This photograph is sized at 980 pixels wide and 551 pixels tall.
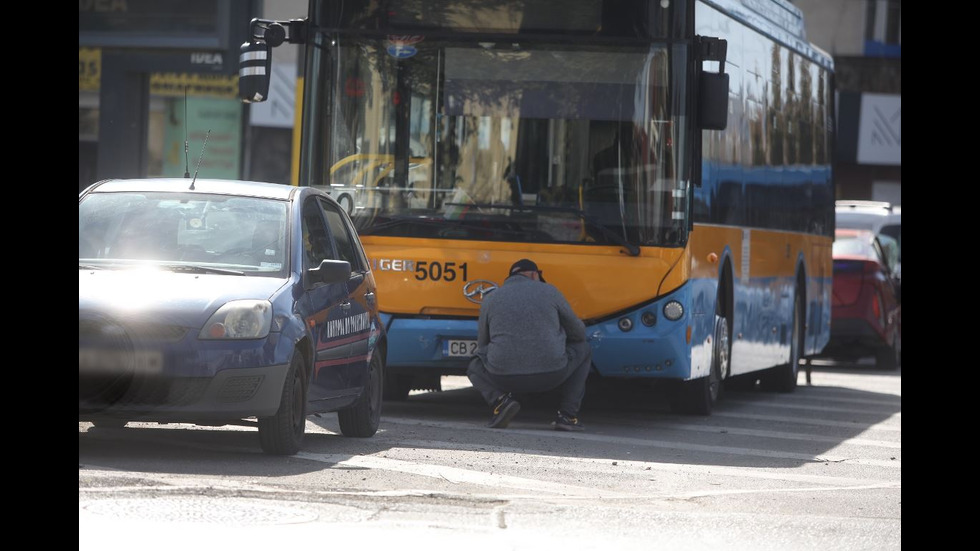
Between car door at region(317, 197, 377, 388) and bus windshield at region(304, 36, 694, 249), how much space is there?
1628 mm

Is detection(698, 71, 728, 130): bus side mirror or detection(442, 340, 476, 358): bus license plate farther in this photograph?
detection(442, 340, 476, 358): bus license plate

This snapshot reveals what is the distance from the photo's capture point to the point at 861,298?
22.6 metres

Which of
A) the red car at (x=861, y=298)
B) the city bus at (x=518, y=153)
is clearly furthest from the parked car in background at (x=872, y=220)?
the city bus at (x=518, y=153)

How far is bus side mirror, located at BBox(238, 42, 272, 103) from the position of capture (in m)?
12.9

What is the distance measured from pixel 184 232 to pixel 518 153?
3.42 m

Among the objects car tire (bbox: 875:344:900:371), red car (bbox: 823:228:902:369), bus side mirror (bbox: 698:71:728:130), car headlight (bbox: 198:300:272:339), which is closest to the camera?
car headlight (bbox: 198:300:272:339)

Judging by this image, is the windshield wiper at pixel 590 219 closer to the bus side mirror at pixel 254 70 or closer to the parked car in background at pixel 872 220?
the bus side mirror at pixel 254 70

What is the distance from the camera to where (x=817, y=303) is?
19531 millimetres

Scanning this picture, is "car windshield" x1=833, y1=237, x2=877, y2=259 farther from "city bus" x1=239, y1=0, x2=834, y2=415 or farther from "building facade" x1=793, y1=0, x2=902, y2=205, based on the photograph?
"building facade" x1=793, y1=0, x2=902, y2=205

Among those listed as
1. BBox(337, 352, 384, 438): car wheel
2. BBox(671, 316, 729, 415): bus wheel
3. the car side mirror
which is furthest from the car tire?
the car side mirror

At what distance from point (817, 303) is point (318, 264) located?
10.0 metres

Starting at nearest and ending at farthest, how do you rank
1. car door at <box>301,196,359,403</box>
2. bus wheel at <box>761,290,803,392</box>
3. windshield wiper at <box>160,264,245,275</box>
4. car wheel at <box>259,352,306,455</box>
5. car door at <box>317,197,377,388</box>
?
car wheel at <box>259,352,306,455</box>, windshield wiper at <box>160,264,245,275</box>, car door at <box>301,196,359,403</box>, car door at <box>317,197,377,388</box>, bus wheel at <box>761,290,803,392</box>

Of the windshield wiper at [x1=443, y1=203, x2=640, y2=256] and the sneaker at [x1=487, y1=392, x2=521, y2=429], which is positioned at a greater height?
the windshield wiper at [x1=443, y1=203, x2=640, y2=256]
